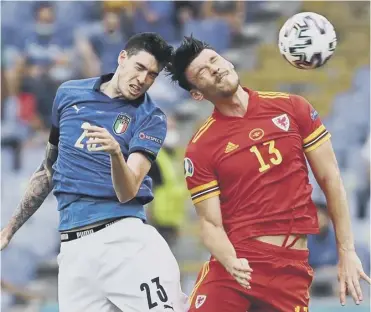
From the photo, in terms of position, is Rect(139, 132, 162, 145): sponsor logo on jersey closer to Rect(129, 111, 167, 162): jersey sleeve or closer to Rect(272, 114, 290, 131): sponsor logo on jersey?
Rect(129, 111, 167, 162): jersey sleeve

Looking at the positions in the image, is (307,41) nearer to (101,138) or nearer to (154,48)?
(154,48)

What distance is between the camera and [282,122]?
5852 mm

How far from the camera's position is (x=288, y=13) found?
1487 centimetres

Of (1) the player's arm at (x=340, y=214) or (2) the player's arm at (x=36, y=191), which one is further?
(2) the player's arm at (x=36, y=191)

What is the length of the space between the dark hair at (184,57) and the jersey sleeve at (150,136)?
0.24 metres

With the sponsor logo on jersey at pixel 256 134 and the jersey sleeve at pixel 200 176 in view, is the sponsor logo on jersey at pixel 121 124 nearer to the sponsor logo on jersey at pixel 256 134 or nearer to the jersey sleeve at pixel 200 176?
the jersey sleeve at pixel 200 176

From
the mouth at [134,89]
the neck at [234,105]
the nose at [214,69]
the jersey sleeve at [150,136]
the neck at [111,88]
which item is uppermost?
the nose at [214,69]

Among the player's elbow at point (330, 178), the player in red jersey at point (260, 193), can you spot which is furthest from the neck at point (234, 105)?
the player's elbow at point (330, 178)

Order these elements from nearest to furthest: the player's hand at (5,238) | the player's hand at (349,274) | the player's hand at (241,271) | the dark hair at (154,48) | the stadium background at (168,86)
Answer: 1. the player's hand at (241,271)
2. the player's hand at (349,274)
3. the dark hair at (154,48)
4. the player's hand at (5,238)
5. the stadium background at (168,86)

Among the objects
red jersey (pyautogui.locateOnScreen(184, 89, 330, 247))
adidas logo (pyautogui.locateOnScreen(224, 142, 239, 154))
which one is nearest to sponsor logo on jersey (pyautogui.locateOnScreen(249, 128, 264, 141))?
red jersey (pyautogui.locateOnScreen(184, 89, 330, 247))

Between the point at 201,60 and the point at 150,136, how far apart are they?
1.75 feet

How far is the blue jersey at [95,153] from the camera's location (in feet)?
19.1

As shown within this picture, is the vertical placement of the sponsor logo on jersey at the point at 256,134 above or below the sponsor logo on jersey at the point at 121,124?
below

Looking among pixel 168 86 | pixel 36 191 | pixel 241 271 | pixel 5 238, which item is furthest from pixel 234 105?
pixel 168 86
